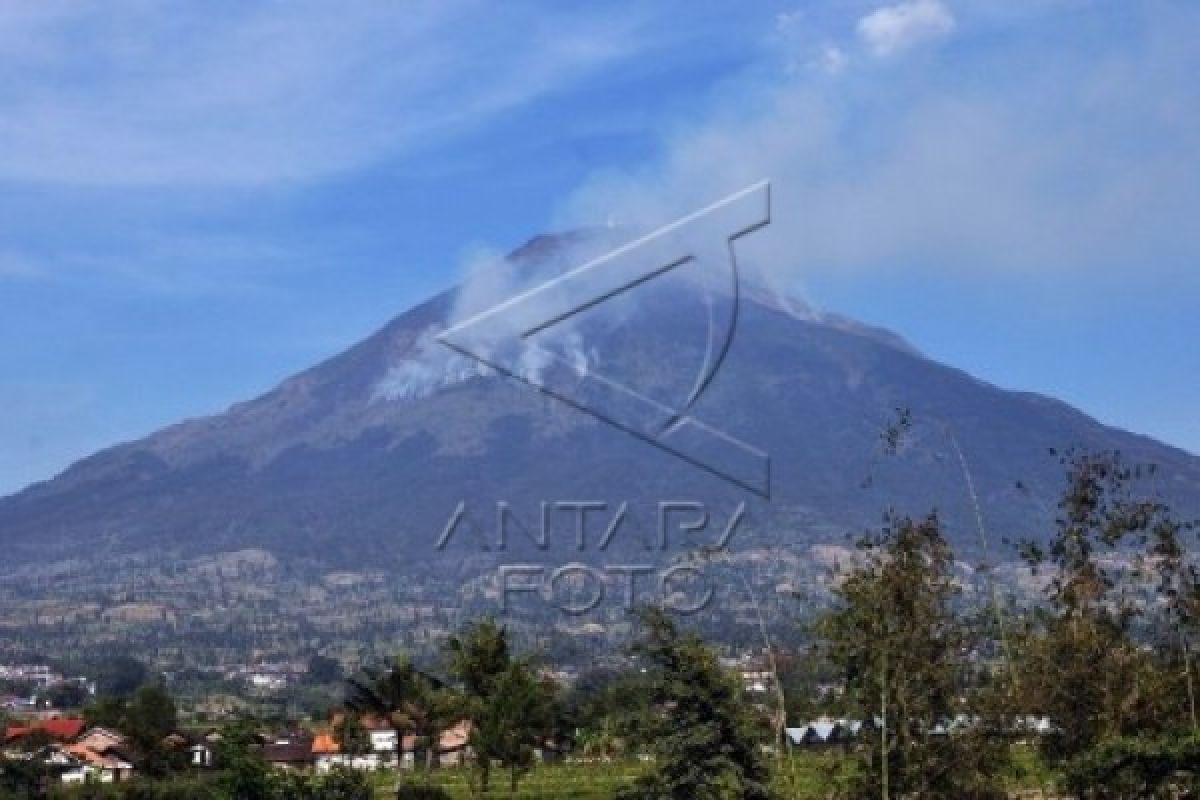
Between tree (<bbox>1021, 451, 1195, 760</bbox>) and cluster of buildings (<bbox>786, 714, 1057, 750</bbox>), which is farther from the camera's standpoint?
cluster of buildings (<bbox>786, 714, 1057, 750</bbox>)

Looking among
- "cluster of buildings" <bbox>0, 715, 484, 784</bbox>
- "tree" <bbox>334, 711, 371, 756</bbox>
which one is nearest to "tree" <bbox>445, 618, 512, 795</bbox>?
"cluster of buildings" <bbox>0, 715, 484, 784</bbox>

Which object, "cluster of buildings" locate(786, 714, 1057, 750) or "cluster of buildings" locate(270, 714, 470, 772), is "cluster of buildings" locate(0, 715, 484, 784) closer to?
"cluster of buildings" locate(270, 714, 470, 772)

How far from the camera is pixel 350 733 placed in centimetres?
4319

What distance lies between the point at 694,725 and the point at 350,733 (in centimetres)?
2459

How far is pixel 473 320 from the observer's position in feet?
59.7

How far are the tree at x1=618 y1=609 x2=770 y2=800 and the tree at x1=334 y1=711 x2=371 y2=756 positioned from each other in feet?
77.3

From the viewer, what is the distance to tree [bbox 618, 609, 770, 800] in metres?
19.9

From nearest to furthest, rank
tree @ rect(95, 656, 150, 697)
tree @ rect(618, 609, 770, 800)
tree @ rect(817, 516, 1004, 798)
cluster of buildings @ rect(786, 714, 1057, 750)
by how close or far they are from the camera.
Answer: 1. tree @ rect(817, 516, 1004, 798)
2. cluster of buildings @ rect(786, 714, 1057, 750)
3. tree @ rect(618, 609, 770, 800)
4. tree @ rect(95, 656, 150, 697)

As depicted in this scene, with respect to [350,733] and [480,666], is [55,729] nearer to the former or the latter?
[350,733]

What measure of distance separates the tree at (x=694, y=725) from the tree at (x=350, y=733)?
77.3 feet

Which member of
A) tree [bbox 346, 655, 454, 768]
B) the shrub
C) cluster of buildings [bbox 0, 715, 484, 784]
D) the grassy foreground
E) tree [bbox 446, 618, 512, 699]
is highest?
tree [bbox 446, 618, 512, 699]

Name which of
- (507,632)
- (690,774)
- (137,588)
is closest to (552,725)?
(507,632)

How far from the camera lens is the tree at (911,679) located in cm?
1570

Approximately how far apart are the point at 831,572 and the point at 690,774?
4027 mm
